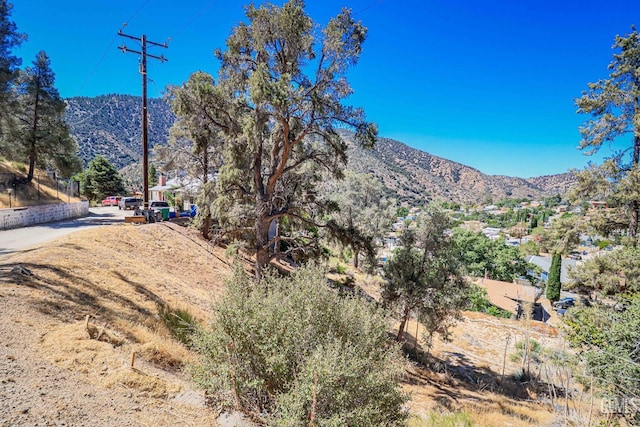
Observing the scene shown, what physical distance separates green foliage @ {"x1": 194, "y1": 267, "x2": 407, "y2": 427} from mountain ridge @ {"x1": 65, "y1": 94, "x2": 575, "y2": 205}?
259 feet

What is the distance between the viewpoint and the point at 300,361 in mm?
4734

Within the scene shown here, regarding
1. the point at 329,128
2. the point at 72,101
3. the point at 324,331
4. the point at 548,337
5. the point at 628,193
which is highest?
the point at 72,101

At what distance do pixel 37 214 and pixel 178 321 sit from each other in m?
15.6

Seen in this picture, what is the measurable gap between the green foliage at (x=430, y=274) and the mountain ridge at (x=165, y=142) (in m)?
71.2

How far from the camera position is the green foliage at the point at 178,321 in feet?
24.0

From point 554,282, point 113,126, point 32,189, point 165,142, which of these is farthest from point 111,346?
point 113,126

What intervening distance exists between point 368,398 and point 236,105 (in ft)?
30.4

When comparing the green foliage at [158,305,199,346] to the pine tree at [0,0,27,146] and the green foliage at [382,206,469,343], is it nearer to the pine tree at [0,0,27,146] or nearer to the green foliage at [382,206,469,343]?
the green foliage at [382,206,469,343]

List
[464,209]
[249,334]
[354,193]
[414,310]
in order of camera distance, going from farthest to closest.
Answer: [464,209] → [354,193] → [414,310] → [249,334]

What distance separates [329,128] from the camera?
10586 millimetres

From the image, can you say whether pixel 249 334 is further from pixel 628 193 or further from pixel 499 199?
pixel 499 199

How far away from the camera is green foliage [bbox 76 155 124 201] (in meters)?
47.2

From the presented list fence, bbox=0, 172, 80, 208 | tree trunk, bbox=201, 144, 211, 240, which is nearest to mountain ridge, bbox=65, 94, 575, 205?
fence, bbox=0, 172, 80, 208

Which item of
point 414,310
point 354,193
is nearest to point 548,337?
point 414,310
